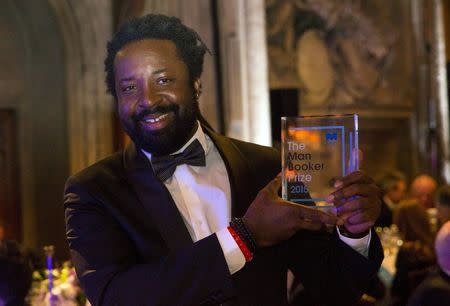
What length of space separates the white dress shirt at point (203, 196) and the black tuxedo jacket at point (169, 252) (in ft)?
0.15

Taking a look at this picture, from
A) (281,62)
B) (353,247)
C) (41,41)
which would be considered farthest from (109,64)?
(281,62)

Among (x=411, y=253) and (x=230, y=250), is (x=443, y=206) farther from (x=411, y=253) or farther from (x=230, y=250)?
(x=230, y=250)

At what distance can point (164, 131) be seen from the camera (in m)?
1.81

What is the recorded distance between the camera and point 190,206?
1908 mm

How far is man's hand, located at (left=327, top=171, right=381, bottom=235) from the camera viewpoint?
5.31 ft

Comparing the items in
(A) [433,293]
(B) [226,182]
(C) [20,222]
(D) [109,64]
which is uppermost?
(D) [109,64]

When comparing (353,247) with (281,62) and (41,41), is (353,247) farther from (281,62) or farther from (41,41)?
(281,62)

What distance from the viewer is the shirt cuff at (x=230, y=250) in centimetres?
162

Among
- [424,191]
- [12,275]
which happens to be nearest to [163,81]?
[12,275]

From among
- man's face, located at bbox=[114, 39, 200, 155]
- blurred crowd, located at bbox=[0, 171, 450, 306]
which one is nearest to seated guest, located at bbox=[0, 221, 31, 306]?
blurred crowd, located at bbox=[0, 171, 450, 306]

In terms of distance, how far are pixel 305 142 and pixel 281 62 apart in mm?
7523

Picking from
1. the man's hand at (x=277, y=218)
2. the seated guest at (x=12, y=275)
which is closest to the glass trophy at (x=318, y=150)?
the man's hand at (x=277, y=218)

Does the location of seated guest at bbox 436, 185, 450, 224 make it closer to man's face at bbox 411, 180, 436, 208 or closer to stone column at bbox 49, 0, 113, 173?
man's face at bbox 411, 180, 436, 208

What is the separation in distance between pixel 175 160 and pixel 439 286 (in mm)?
1580
